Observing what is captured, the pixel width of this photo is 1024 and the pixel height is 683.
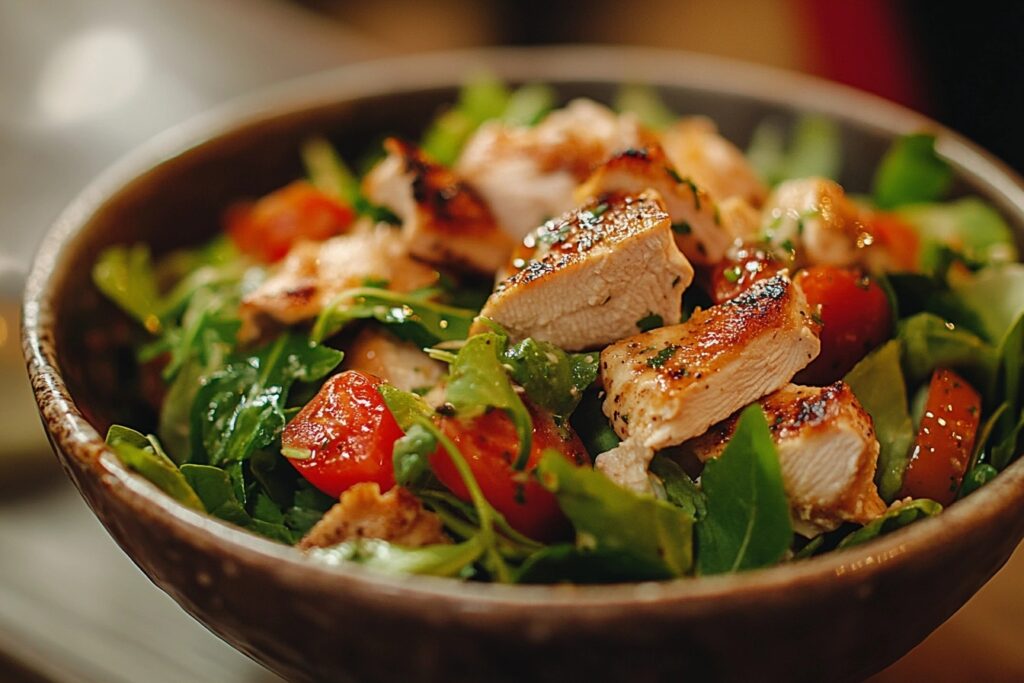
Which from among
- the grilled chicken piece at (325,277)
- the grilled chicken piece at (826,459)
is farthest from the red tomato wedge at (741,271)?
the grilled chicken piece at (325,277)

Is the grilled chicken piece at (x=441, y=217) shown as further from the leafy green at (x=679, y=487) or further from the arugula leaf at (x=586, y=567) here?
the arugula leaf at (x=586, y=567)

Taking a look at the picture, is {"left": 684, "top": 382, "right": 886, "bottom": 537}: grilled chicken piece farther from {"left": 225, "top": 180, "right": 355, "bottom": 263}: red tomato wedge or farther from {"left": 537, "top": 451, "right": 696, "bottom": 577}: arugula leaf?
{"left": 225, "top": 180, "right": 355, "bottom": 263}: red tomato wedge

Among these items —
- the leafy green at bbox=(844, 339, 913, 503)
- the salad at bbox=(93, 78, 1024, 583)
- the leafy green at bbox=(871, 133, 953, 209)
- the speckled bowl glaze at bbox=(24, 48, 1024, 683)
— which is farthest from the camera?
the leafy green at bbox=(871, 133, 953, 209)

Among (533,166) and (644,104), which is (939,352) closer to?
(533,166)

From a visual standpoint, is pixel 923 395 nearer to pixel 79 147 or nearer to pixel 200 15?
pixel 79 147

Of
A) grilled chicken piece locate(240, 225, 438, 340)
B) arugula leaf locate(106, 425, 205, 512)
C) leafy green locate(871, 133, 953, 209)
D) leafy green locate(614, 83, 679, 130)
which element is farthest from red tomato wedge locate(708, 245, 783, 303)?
leafy green locate(614, 83, 679, 130)

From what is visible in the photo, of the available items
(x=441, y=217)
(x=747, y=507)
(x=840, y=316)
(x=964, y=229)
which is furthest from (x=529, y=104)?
(x=747, y=507)
